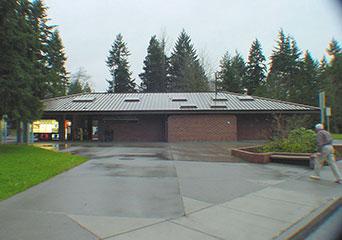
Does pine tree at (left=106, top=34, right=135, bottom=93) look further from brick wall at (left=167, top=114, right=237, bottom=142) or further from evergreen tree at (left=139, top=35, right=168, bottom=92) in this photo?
brick wall at (left=167, top=114, right=237, bottom=142)

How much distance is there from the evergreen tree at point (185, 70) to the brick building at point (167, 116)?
57.6 ft

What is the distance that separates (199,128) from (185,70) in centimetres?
2730

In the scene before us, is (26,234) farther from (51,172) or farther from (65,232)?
(51,172)

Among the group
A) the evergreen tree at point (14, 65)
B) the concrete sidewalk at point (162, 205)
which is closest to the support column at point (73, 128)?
the evergreen tree at point (14, 65)

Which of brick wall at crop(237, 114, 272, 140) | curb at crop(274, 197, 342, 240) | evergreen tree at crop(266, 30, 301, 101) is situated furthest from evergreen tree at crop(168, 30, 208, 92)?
curb at crop(274, 197, 342, 240)

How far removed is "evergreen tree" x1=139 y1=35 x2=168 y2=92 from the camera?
180ft

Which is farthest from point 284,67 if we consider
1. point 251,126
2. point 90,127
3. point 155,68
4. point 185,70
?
point 90,127

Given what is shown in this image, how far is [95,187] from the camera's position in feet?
21.7

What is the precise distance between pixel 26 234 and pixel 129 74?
58.3 meters

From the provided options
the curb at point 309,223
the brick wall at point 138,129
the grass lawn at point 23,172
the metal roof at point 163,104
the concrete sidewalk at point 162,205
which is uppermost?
the metal roof at point 163,104

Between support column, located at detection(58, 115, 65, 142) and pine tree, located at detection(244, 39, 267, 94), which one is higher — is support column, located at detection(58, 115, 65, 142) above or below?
below

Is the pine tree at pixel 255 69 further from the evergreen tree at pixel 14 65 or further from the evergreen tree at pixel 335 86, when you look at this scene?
the evergreen tree at pixel 14 65

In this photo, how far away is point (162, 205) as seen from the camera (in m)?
5.21

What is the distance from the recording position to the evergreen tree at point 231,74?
53250 mm
